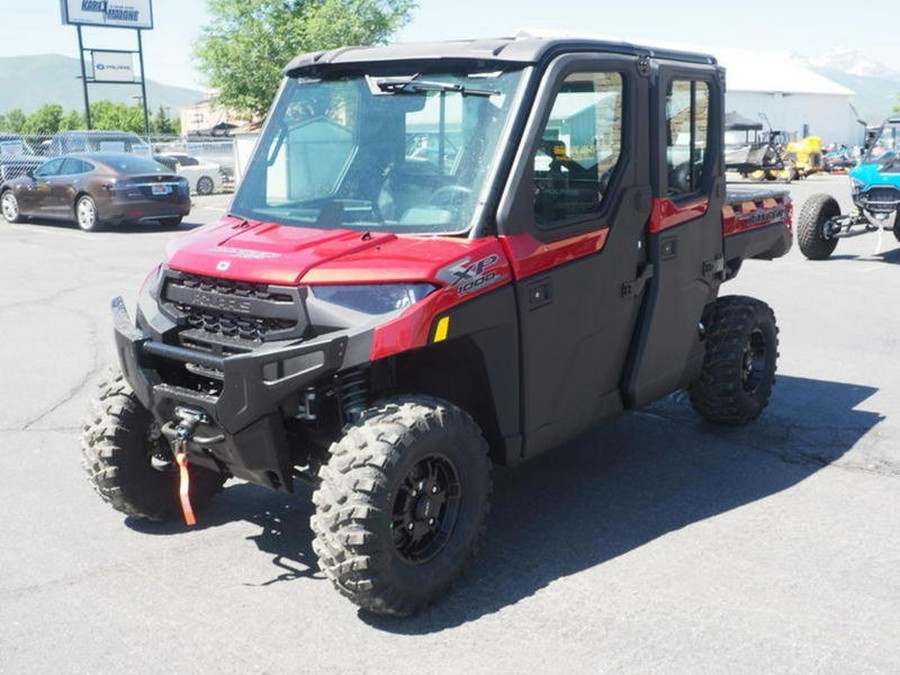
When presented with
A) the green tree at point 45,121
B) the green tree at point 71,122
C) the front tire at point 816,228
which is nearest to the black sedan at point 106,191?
the front tire at point 816,228

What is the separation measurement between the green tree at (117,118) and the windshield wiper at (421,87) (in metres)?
93.5

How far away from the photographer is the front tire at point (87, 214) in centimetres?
1870

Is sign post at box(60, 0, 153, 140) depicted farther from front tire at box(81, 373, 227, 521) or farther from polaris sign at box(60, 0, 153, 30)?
front tire at box(81, 373, 227, 521)

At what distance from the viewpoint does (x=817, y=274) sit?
42.2ft

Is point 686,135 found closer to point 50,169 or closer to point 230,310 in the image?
point 230,310

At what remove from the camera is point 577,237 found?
459 cm

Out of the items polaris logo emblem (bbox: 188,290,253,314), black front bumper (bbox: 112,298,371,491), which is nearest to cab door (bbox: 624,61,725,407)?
black front bumper (bbox: 112,298,371,491)

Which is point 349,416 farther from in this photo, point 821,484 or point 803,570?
point 821,484

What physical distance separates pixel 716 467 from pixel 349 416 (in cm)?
253

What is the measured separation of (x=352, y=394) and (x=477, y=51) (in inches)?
60.9

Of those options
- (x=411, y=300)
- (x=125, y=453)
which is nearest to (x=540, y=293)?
(x=411, y=300)

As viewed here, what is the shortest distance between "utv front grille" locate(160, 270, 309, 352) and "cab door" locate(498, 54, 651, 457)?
0.93 m

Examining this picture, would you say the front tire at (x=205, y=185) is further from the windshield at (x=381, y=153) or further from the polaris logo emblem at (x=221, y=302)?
the polaris logo emblem at (x=221, y=302)

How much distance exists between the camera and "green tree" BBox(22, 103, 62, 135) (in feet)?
320
